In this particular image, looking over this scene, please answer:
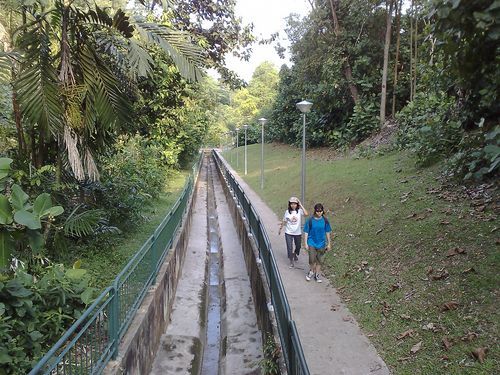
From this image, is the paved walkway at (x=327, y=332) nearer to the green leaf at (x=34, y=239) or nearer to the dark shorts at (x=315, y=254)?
the dark shorts at (x=315, y=254)

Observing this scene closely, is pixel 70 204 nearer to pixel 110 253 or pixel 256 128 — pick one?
pixel 110 253

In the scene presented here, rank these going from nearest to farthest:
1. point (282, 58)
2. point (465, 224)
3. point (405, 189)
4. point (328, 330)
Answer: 1. point (328, 330)
2. point (465, 224)
3. point (405, 189)
4. point (282, 58)

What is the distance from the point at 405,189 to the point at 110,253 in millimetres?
7325

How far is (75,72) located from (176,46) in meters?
1.61

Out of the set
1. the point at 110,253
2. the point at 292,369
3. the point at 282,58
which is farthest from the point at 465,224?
the point at 282,58

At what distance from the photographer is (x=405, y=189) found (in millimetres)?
11547

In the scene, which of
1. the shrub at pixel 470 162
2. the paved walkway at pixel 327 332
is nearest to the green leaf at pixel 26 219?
the paved walkway at pixel 327 332

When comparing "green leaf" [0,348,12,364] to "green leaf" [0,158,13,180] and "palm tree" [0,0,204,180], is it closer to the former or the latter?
"green leaf" [0,158,13,180]

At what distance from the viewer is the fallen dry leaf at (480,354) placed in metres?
4.69

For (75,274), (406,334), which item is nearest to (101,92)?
(75,274)

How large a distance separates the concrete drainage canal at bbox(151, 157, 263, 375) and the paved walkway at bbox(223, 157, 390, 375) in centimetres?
92

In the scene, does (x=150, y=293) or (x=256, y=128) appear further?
(x=256, y=128)

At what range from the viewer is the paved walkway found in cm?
536

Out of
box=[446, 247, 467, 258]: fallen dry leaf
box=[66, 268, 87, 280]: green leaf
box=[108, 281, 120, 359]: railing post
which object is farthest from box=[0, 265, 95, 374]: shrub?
box=[446, 247, 467, 258]: fallen dry leaf
